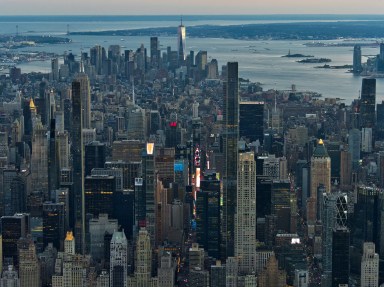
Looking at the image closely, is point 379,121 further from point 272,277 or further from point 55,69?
point 55,69

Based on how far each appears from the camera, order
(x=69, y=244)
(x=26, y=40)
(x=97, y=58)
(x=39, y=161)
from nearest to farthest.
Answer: (x=69, y=244) → (x=39, y=161) → (x=97, y=58) → (x=26, y=40)

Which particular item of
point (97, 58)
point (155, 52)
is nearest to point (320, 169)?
point (97, 58)

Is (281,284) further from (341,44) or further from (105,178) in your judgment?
(341,44)

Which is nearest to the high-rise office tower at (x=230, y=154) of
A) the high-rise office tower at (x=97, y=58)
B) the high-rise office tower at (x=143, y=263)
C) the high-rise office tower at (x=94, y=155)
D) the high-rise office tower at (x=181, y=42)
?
the high-rise office tower at (x=143, y=263)

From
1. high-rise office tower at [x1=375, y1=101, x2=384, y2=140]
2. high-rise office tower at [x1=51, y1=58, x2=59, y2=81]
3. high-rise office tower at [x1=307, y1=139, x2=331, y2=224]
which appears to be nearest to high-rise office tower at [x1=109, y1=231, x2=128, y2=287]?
high-rise office tower at [x1=307, y1=139, x2=331, y2=224]

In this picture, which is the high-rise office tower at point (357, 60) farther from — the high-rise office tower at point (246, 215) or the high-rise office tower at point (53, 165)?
the high-rise office tower at point (246, 215)

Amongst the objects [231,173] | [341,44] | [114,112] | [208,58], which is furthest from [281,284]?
[341,44]
